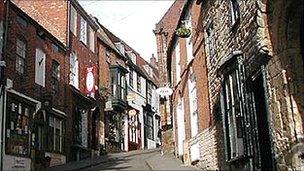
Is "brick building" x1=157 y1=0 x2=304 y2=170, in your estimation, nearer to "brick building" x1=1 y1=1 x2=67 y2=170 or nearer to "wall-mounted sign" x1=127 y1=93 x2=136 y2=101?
"brick building" x1=1 y1=1 x2=67 y2=170

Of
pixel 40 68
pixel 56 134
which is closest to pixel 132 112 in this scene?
pixel 56 134

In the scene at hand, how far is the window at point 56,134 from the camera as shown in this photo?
928 inches

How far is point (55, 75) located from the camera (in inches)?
985

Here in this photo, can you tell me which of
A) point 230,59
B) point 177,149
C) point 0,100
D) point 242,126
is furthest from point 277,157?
point 177,149

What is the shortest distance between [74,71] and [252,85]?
1800 cm

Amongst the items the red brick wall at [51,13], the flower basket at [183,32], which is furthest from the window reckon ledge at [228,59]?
the red brick wall at [51,13]

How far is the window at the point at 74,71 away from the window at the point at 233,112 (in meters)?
15.7

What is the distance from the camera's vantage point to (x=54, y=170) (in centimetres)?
2036

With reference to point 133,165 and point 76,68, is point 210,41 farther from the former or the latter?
point 76,68

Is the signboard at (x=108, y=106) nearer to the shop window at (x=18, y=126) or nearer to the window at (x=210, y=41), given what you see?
the shop window at (x=18, y=126)

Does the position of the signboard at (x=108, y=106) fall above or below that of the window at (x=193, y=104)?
above

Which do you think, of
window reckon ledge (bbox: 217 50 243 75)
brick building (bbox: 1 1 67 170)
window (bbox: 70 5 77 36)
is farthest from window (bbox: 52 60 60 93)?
window reckon ledge (bbox: 217 50 243 75)

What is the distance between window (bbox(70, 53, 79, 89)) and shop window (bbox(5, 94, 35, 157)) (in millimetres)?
6336

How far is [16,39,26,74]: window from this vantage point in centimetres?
2073
